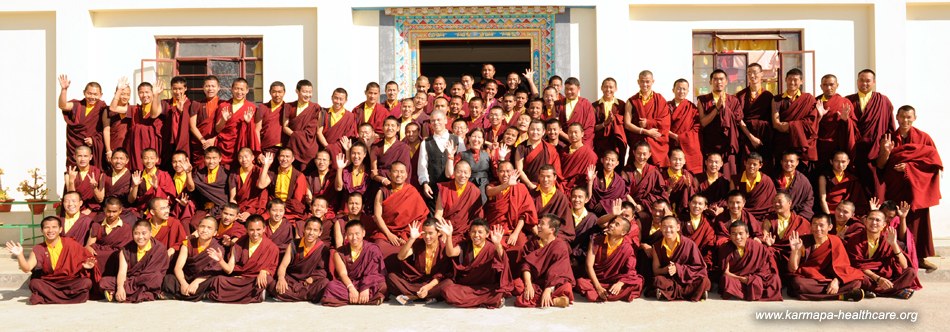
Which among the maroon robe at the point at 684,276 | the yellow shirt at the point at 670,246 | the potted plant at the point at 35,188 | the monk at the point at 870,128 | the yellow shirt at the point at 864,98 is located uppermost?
the yellow shirt at the point at 864,98

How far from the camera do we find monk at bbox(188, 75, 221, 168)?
8.39 m

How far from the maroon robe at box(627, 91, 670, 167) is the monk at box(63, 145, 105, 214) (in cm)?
485

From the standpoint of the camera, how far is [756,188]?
7613 millimetres

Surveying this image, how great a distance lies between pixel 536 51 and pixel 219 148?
12.1ft

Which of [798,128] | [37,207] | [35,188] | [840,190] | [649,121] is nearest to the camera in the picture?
[840,190]

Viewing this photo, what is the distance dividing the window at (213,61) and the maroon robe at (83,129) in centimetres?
146

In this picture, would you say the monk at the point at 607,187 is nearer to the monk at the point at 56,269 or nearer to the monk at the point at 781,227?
the monk at the point at 781,227

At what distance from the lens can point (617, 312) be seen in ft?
20.7

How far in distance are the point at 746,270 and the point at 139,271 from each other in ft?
15.7

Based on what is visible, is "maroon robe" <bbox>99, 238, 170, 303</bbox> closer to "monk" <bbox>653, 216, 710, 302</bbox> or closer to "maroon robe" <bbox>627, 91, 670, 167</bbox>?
"monk" <bbox>653, 216, 710, 302</bbox>

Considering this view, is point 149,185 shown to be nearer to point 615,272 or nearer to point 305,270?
point 305,270

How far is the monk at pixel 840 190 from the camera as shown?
782 cm

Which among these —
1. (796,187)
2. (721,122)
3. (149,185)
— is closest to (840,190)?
(796,187)

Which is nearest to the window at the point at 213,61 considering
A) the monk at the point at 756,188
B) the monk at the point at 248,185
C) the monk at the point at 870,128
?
the monk at the point at 248,185
